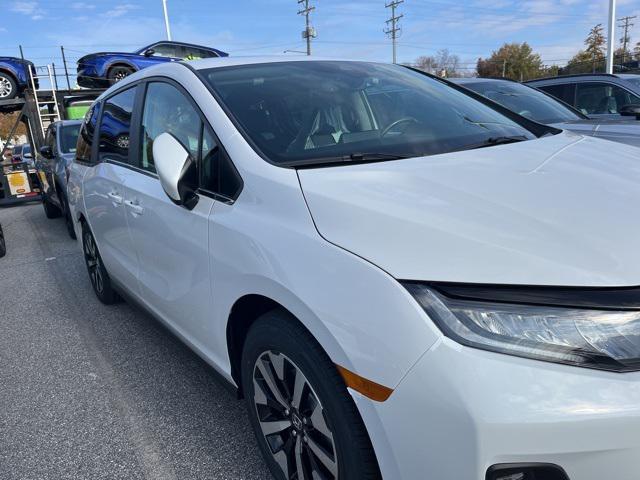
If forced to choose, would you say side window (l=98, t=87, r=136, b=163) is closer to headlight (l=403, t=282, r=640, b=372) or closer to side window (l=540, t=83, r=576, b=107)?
headlight (l=403, t=282, r=640, b=372)

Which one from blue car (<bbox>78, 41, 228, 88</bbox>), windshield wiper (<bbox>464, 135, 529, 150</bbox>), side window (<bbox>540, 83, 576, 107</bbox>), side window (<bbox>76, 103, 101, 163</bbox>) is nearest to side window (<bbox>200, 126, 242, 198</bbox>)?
windshield wiper (<bbox>464, 135, 529, 150</bbox>)

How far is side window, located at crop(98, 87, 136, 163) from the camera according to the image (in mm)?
3324

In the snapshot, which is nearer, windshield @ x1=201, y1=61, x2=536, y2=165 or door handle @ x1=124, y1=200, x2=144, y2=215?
windshield @ x1=201, y1=61, x2=536, y2=165

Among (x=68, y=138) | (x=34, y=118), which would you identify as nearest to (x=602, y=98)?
(x=68, y=138)

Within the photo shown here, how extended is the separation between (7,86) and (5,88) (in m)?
0.07

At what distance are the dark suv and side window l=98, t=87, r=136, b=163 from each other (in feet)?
19.7

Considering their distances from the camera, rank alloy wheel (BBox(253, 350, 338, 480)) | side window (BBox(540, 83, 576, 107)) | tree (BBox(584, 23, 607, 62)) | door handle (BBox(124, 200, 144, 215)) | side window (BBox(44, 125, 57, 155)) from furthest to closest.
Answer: tree (BBox(584, 23, 607, 62))
side window (BBox(44, 125, 57, 155))
side window (BBox(540, 83, 576, 107))
door handle (BBox(124, 200, 144, 215))
alloy wheel (BBox(253, 350, 338, 480))

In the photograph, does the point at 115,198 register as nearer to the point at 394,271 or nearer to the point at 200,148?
the point at 200,148

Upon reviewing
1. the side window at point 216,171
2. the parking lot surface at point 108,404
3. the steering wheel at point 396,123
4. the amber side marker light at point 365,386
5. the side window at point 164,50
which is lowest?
the parking lot surface at point 108,404

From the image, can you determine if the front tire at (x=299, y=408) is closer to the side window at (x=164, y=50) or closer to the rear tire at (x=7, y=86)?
the rear tire at (x=7, y=86)

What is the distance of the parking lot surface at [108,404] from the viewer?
2.43 metres

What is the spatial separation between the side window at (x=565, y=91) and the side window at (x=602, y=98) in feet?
0.30

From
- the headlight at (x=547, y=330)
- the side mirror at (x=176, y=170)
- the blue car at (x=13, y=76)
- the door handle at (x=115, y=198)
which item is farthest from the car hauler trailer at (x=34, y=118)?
the headlight at (x=547, y=330)

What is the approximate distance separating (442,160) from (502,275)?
0.78m
